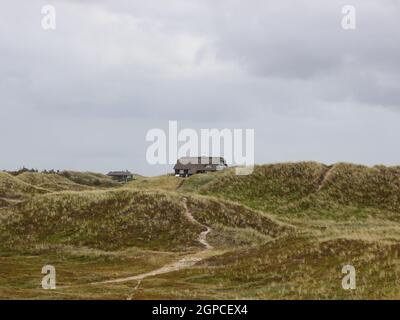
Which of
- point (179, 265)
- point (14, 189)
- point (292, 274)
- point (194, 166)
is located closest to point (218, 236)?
point (179, 265)

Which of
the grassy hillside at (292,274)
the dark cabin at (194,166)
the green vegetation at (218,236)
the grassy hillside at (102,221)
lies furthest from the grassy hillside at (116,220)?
the dark cabin at (194,166)

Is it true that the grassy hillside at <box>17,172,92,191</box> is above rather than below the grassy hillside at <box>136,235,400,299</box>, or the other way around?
above

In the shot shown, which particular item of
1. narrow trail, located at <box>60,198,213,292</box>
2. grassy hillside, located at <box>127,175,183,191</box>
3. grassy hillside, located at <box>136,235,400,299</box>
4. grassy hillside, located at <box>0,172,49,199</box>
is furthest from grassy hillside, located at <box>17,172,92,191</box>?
grassy hillside, located at <box>136,235,400,299</box>

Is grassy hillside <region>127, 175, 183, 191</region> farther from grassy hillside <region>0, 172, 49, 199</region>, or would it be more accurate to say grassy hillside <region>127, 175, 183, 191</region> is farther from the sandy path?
the sandy path

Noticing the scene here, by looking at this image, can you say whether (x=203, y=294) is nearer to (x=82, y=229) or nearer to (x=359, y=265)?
(x=359, y=265)

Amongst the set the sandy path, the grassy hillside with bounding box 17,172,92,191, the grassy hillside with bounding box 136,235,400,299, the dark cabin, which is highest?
the dark cabin

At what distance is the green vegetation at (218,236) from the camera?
47.4 metres

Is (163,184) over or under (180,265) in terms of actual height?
over

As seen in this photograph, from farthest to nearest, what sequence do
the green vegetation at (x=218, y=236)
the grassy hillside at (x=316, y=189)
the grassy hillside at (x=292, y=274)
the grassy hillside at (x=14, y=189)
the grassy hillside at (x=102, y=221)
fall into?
the grassy hillside at (x=14, y=189) < the grassy hillside at (x=316, y=189) < the grassy hillside at (x=102, y=221) < the green vegetation at (x=218, y=236) < the grassy hillside at (x=292, y=274)

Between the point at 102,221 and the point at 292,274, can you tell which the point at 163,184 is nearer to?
the point at 102,221

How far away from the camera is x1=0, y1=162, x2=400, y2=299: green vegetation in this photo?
156ft

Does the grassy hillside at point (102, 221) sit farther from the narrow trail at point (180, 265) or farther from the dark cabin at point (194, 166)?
the dark cabin at point (194, 166)

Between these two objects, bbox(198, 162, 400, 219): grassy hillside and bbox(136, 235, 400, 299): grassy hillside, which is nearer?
bbox(136, 235, 400, 299): grassy hillside

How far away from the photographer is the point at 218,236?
264 feet
